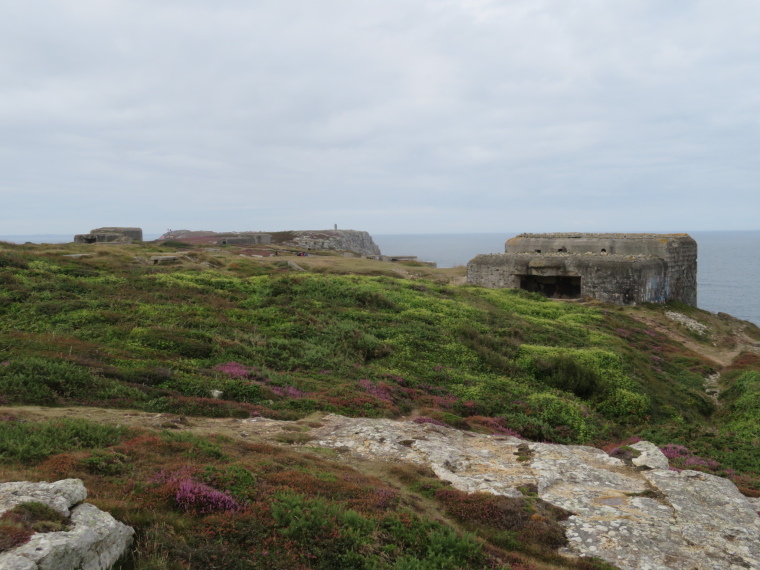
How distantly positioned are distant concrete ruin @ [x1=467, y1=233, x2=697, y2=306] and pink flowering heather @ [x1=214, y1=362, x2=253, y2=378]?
23490mm

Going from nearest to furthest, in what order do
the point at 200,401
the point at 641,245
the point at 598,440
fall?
the point at 200,401 < the point at 598,440 < the point at 641,245

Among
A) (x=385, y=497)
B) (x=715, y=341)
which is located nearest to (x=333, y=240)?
(x=715, y=341)

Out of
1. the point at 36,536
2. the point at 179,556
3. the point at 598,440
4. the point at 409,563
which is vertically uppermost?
the point at 36,536

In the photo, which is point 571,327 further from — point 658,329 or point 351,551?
point 351,551

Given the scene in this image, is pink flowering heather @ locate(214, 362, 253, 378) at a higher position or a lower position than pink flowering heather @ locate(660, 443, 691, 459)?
higher

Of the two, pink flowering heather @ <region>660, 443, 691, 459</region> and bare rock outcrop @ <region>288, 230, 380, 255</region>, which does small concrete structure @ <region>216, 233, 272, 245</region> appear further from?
pink flowering heather @ <region>660, 443, 691, 459</region>

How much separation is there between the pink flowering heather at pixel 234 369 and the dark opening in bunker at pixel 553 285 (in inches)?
959

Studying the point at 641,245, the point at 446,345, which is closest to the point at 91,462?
the point at 446,345

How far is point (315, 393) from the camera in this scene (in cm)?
1256

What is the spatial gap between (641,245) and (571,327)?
14.0 metres

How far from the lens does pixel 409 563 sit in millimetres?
5598

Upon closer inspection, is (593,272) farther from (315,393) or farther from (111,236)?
(111,236)

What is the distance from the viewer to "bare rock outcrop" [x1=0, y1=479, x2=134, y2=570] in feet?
13.9

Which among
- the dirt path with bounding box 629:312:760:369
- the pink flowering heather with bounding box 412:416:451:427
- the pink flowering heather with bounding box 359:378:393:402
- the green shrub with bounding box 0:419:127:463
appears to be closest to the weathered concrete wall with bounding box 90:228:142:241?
the dirt path with bounding box 629:312:760:369
